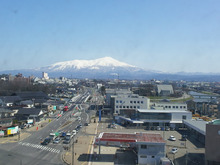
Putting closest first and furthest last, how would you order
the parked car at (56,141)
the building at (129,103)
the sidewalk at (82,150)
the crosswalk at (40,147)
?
the sidewalk at (82,150) → the crosswalk at (40,147) → the parked car at (56,141) → the building at (129,103)

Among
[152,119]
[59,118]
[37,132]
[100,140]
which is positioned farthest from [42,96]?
[100,140]

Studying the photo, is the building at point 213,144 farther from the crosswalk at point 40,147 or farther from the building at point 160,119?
the building at point 160,119

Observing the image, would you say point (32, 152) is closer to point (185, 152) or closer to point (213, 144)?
point (185, 152)

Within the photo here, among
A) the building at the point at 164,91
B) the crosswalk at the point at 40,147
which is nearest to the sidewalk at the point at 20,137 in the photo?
the crosswalk at the point at 40,147

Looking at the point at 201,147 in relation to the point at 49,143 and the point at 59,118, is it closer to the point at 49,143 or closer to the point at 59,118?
the point at 49,143

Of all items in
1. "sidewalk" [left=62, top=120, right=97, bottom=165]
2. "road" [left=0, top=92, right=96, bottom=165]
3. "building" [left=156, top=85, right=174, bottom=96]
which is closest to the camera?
"road" [left=0, top=92, right=96, bottom=165]

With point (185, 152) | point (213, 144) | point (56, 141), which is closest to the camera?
point (213, 144)

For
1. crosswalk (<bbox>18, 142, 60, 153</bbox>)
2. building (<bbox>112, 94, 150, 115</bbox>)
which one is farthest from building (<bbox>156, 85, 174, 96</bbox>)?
crosswalk (<bbox>18, 142, 60, 153</bbox>)

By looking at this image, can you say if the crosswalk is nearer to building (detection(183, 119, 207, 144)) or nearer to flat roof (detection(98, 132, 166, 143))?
flat roof (detection(98, 132, 166, 143))

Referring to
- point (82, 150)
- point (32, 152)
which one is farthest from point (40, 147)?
point (82, 150)
